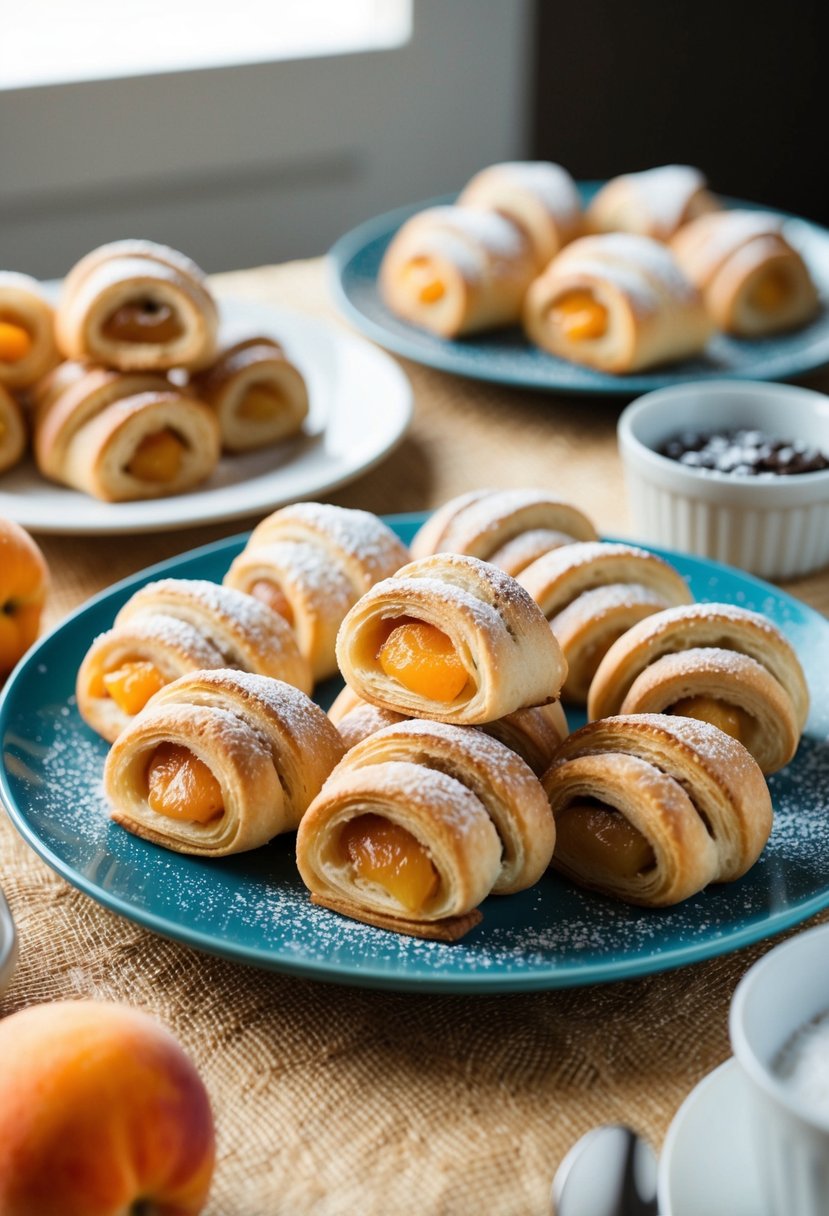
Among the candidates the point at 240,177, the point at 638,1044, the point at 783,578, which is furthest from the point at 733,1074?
the point at 240,177

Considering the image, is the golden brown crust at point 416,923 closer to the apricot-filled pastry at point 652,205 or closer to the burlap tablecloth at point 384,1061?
the burlap tablecloth at point 384,1061

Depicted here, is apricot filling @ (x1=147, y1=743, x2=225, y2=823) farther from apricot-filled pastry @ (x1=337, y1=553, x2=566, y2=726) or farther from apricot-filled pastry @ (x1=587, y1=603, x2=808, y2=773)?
apricot-filled pastry @ (x1=587, y1=603, x2=808, y2=773)

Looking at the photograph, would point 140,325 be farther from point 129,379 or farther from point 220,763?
point 220,763

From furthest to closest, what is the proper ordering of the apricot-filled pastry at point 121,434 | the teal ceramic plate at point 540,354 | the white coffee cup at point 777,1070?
the teal ceramic plate at point 540,354 < the apricot-filled pastry at point 121,434 < the white coffee cup at point 777,1070

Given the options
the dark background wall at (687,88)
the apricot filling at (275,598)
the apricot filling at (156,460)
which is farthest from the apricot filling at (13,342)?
the dark background wall at (687,88)

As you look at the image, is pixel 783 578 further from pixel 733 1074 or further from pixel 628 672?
pixel 733 1074

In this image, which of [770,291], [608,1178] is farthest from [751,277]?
[608,1178]
